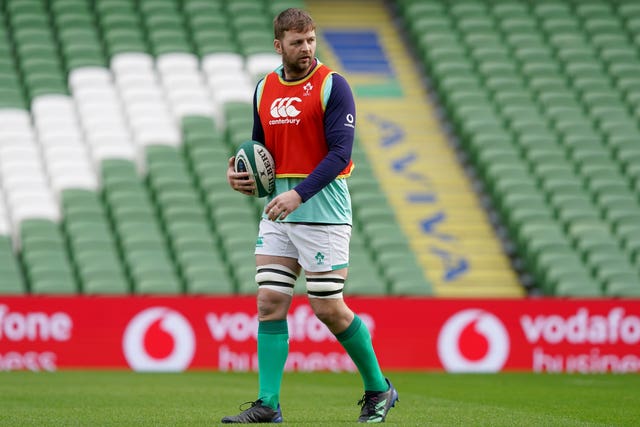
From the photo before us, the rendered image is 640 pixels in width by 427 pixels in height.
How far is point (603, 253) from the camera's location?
14688 millimetres

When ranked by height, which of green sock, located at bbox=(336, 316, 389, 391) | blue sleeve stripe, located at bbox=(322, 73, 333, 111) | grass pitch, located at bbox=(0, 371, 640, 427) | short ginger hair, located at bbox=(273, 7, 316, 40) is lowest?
grass pitch, located at bbox=(0, 371, 640, 427)

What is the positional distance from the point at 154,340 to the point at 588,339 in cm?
465

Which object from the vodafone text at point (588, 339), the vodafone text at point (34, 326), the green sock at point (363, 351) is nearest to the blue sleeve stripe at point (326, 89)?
the green sock at point (363, 351)

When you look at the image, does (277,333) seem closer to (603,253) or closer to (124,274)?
(124,274)

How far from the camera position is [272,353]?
594cm

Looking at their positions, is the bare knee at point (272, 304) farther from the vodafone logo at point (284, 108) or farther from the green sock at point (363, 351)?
the vodafone logo at point (284, 108)

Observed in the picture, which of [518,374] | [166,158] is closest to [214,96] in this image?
[166,158]

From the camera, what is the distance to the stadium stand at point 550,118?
48.3 feet

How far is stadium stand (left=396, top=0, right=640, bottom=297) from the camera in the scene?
14711 mm

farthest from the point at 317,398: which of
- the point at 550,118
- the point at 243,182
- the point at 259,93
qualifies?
the point at 550,118

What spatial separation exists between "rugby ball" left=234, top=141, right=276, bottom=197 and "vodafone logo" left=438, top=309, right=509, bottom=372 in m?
6.71

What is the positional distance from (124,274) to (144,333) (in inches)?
77.0

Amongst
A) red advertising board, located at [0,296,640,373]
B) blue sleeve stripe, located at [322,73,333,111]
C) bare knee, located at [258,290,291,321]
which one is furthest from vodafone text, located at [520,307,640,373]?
blue sleeve stripe, located at [322,73,333,111]

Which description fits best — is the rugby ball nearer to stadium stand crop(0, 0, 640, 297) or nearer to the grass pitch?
the grass pitch
